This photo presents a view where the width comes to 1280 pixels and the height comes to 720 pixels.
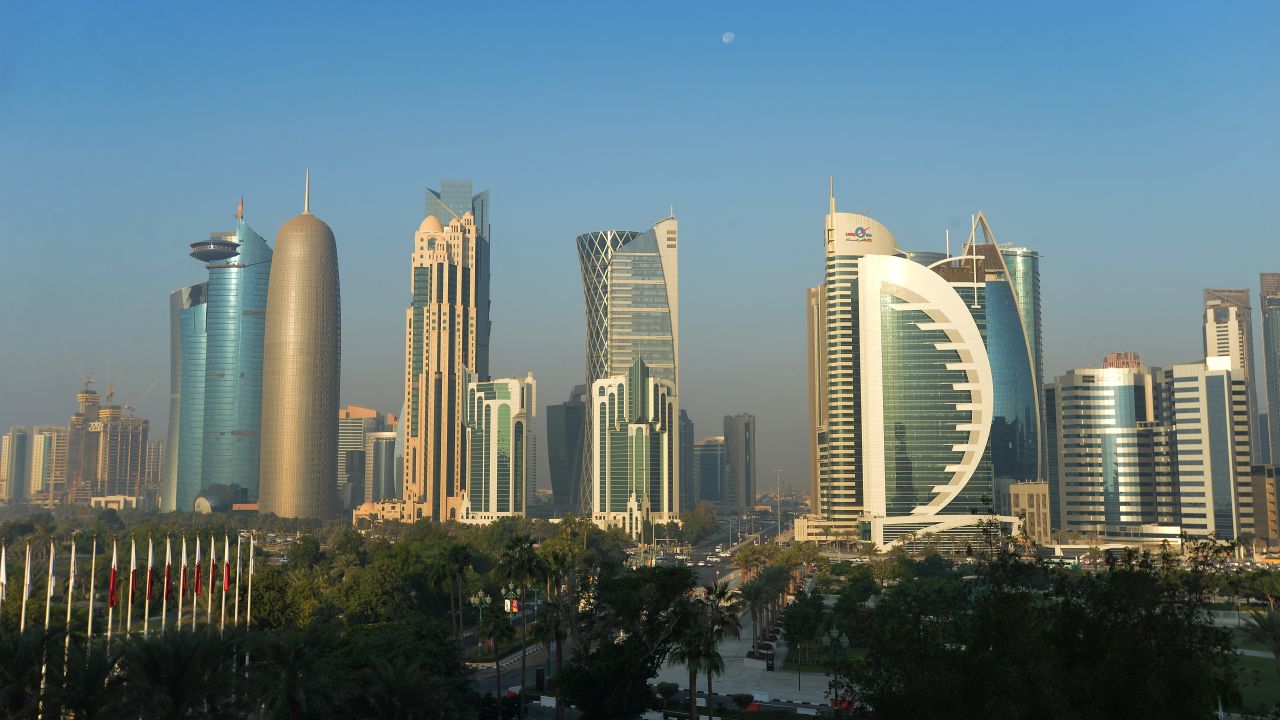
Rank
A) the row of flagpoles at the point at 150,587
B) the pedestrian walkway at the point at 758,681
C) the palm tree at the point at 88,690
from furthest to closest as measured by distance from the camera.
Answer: the pedestrian walkway at the point at 758,681 → the row of flagpoles at the point at 150,587 → the palm tree at the point at 88,690

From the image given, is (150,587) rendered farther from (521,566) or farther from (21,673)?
(521,566)

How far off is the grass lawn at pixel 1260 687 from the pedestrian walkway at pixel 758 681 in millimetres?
27932

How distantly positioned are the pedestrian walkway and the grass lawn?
2793 cm

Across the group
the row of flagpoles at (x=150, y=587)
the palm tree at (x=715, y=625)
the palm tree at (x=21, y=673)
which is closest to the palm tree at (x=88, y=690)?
the palm tree at (x=21, y=673)

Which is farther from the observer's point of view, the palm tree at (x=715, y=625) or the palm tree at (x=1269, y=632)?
the palm tree at (x=1269, y=632)

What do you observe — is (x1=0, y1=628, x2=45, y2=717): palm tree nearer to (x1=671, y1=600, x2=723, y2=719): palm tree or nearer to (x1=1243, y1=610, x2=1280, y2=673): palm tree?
(x1=671, y1=600, x2=723, y2=719): palm tree

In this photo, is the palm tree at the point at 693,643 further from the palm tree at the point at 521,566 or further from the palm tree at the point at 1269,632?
the palm tree at the point at 1269,632

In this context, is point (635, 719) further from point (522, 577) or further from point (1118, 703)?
point (1118, 703)

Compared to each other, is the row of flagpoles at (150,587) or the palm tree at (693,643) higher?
the row of flagpoles at (150,587)

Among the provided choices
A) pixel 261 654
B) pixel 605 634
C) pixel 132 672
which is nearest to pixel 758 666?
pixel 605 634

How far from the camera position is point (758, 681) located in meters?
93.6

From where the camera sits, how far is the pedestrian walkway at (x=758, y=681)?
86.4 m

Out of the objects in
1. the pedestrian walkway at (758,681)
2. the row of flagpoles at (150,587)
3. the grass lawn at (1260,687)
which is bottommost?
the pedestrian walkway at (758,681)

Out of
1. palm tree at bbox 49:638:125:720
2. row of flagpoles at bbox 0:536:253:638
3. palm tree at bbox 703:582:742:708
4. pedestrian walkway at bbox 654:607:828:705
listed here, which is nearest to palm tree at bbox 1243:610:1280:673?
pedestrian walkway at bbox 654:607:828:705
